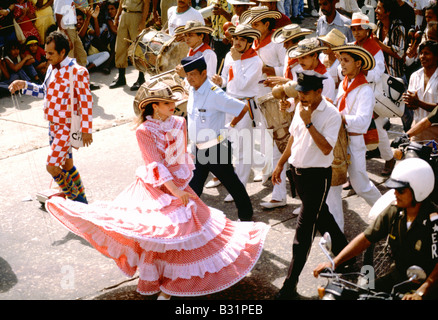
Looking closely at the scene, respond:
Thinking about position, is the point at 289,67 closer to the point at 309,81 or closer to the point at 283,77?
the point at 283,77

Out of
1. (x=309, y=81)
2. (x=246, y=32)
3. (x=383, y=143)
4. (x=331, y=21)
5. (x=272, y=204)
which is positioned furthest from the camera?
(x=331, y=21)

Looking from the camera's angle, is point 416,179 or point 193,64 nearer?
point 416,179

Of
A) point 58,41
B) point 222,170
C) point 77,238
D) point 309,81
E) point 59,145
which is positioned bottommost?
point 77,238

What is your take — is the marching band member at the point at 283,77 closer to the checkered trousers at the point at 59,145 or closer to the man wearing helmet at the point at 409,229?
the checkered trousers at the point at 59,145

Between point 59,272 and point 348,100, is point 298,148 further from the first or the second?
point 59,272

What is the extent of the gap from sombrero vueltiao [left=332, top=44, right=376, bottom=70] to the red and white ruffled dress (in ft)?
6.22

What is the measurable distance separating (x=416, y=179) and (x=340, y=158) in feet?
6.36

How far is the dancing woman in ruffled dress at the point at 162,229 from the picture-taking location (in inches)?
197

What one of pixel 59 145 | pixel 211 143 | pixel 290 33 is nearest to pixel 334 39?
pixel 290 33

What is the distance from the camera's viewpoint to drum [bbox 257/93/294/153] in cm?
664

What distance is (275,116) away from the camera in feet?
21.9

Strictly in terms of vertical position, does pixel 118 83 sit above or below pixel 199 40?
below

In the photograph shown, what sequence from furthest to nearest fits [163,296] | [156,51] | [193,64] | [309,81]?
[156,51] → [193,64] → [163,296] → [309,81]

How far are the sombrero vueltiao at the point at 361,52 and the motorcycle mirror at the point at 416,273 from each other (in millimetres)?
2617
